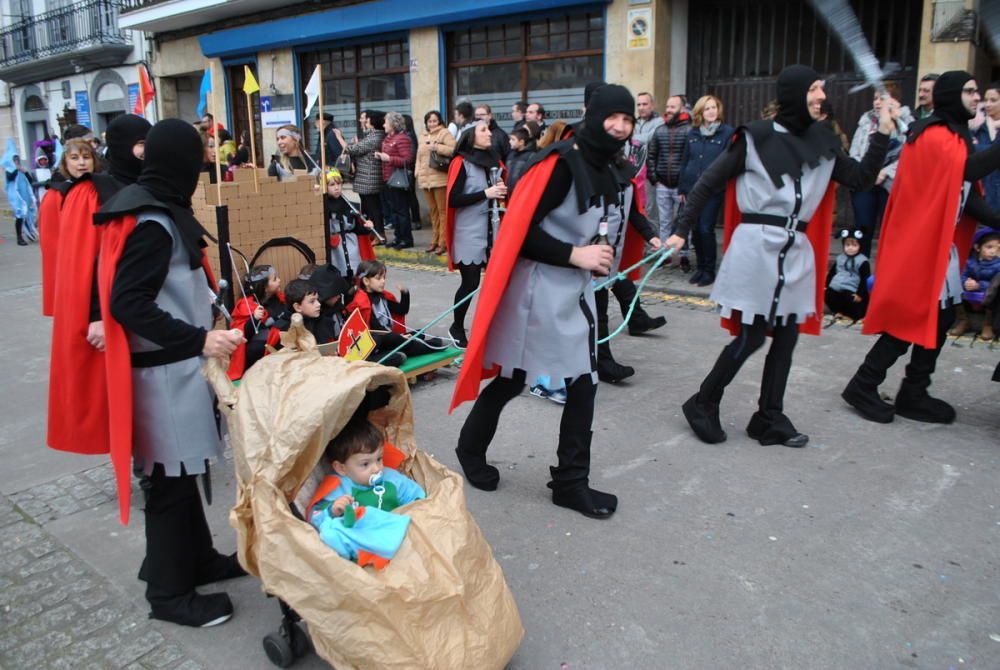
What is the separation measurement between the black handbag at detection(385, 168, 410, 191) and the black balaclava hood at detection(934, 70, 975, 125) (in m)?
8.44

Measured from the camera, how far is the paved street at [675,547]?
2.99 metres

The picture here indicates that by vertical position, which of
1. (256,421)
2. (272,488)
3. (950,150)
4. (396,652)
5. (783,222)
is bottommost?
(396,652)

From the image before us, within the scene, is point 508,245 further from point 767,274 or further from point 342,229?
point 342,229

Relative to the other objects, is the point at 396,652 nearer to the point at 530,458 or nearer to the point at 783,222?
the point at 530,458

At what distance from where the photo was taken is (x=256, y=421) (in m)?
2.68

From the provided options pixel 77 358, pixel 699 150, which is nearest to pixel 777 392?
pixel 77 358

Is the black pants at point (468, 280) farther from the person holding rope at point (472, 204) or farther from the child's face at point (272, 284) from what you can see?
the child's face at point (272, 284)

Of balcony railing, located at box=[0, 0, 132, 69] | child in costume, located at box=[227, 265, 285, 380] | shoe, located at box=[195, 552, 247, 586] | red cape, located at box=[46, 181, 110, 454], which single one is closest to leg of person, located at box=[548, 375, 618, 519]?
shoe, located at box=[195, 552, 247, 586]

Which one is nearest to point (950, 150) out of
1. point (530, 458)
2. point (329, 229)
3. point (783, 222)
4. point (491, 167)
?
point (783, 222)

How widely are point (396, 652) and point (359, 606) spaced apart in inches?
6.8

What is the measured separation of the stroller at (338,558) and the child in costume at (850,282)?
17.8 feet

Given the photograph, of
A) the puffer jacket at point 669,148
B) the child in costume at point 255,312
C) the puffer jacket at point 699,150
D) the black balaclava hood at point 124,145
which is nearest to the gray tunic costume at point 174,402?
the black balaclava hood at point 124,145

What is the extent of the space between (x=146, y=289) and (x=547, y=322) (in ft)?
5.38

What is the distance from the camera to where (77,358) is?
304 cm
